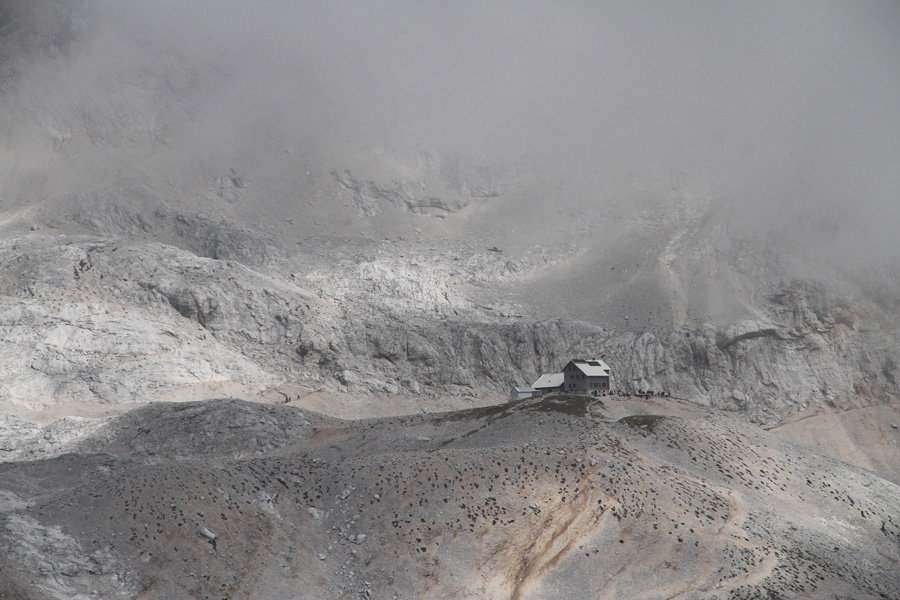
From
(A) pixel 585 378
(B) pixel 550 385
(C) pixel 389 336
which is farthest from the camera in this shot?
(C) pixel 389 336

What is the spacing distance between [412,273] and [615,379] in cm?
3482

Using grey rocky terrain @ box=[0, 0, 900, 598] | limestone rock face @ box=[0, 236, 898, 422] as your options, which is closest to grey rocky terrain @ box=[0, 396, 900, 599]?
grey rocky terrain @ box=[0, 0, 900, 598]

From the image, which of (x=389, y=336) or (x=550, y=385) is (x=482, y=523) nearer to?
(x=550, y=385)

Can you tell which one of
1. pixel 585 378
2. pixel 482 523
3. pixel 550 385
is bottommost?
pixel 550 385

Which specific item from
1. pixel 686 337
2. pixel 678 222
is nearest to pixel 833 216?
pixel 678 222

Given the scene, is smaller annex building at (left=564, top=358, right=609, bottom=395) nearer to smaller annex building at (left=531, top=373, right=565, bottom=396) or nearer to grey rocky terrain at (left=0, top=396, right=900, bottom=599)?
smaller annex building at (left=531, top=373, right=565, bottom=396)

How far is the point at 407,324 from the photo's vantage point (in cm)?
11838

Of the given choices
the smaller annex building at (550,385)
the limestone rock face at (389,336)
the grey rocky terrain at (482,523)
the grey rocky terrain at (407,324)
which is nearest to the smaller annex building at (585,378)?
the smaller annex building at (550,385)

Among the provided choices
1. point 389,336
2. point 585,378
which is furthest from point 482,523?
point 389,336

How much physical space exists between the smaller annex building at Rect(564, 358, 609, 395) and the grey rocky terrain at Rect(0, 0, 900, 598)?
25.2 ft

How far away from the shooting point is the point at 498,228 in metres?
147

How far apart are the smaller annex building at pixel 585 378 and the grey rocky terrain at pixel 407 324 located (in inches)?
302

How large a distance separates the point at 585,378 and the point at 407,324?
134 ft

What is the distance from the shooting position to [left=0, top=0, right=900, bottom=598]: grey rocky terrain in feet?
160
